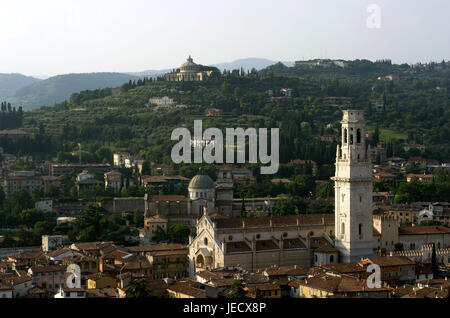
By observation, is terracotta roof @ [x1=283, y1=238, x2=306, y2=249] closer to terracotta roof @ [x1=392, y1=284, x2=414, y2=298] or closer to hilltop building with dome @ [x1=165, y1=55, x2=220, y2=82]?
terracotta roof @ [x1=392, y1=284, x2=414, y2=298]

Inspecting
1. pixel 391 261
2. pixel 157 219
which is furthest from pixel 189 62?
pixel 391 261

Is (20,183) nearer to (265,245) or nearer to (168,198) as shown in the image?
(168,198)

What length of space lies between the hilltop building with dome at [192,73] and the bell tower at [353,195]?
94.1 meters

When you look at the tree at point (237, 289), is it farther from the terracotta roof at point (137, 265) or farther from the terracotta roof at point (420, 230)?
the terracotta roof at point (420, 230)

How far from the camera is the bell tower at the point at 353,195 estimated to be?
134ft

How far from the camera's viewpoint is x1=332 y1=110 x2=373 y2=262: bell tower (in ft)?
134

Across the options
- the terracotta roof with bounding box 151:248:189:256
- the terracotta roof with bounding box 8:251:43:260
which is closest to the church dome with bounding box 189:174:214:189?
the terracotta roof with bounding box 151:248:189:256

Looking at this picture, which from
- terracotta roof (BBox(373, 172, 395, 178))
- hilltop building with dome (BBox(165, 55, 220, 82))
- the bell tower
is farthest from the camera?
hilltop building with dome (BBox(165, 55, 220, 82))

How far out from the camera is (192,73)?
13888 cm

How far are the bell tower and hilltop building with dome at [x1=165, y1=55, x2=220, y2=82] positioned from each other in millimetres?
94064

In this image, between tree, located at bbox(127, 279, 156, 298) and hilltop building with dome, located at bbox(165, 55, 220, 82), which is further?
hilltop building with dome, located at bbox(165, 55, 220, 82)

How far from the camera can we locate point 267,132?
97438 mm

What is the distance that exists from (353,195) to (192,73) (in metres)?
99.6

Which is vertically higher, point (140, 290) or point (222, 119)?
point (222, 119)
